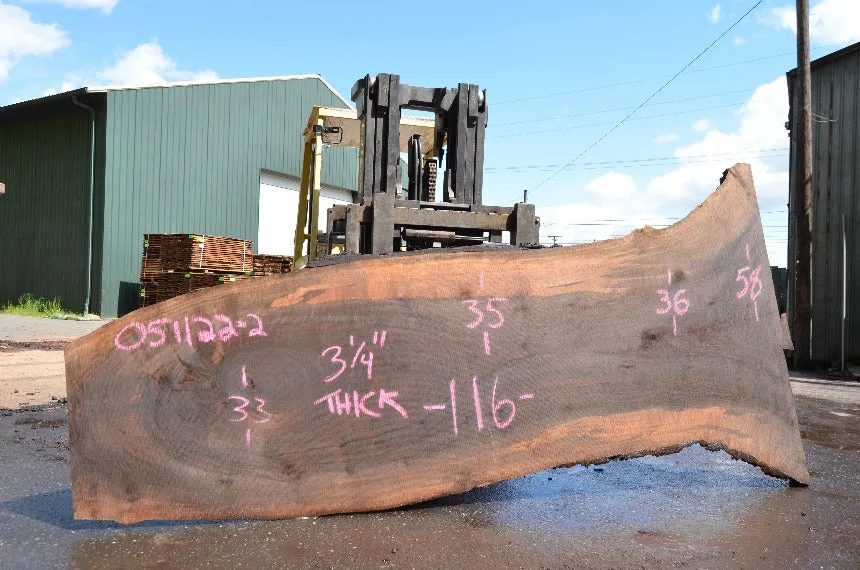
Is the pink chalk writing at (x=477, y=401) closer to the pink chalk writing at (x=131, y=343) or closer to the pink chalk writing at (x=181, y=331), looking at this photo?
the pink chalk writing at (x=181, y=331)

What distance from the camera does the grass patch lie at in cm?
1758

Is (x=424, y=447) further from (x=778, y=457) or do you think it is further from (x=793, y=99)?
(x=793, y=99)

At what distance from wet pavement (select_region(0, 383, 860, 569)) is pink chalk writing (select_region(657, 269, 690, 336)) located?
90 cm

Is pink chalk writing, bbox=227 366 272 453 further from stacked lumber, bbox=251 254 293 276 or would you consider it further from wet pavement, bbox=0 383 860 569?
stacked lumber, bbox=251 254 293 276

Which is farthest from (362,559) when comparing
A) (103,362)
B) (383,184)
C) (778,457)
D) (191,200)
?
(191,200)

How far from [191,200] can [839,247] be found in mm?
14508

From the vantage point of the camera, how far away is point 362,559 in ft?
8.70

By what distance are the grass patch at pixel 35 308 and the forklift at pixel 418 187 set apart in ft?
40.7

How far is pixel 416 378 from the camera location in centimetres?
327

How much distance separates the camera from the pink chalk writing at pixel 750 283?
12.0 feet

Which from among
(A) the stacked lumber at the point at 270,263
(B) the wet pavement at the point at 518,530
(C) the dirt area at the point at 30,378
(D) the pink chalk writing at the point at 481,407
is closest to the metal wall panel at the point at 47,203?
(A) the stacked lumber at the point at 270,263

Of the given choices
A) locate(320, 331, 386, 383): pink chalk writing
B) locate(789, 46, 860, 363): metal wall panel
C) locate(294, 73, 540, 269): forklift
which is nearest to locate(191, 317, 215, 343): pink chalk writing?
locate(320, 331, 386, 383): pink chalk writing

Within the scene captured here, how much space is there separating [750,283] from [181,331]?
274 centimetres

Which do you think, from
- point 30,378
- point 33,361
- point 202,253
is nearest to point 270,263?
point 202,253
